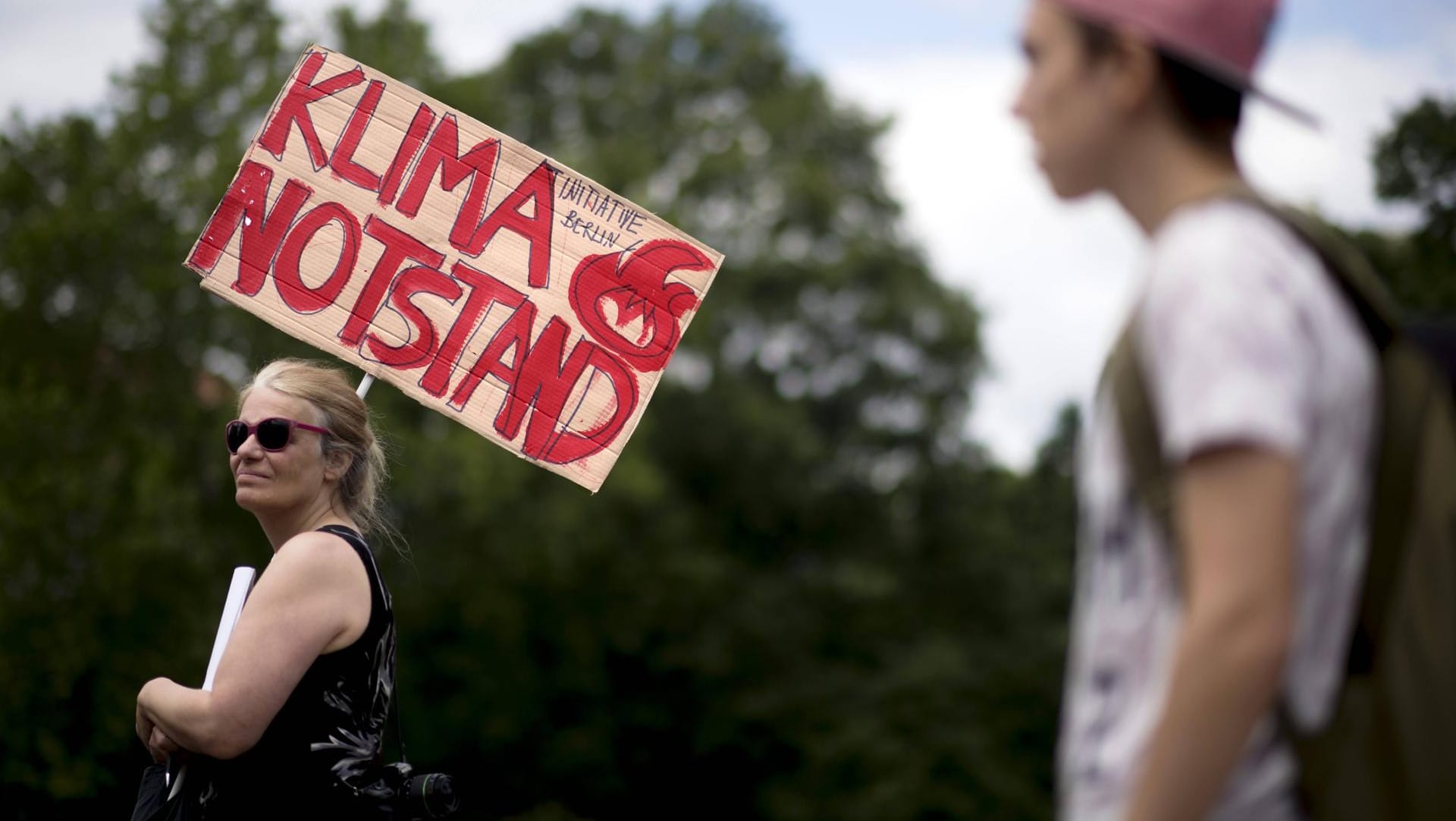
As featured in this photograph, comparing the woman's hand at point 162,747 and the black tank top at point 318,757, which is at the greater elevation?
the black tank top at point 318,757

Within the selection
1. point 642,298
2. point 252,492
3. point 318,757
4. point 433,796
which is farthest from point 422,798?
point 642,298

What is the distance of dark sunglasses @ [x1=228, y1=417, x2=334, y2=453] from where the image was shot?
319cm

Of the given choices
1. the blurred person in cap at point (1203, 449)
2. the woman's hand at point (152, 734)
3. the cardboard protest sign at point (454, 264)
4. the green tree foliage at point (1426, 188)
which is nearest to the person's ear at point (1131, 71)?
the blurred person in cap at point (1203, 449)

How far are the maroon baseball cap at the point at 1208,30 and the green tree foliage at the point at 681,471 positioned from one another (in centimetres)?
2016

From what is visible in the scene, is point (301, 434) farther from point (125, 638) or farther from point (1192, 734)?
point (125, 638)

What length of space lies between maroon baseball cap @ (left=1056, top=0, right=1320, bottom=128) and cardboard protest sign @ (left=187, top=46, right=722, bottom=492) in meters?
2.20

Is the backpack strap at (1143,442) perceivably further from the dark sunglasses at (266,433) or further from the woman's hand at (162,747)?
the dark sunglasses at (266,433)

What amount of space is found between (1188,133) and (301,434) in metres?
2.12

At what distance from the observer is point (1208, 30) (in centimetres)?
145

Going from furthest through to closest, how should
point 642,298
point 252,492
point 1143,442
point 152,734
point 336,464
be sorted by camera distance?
point 642,298 → point 336,464 → point 252,492 → point 152,734 → point 1143,442

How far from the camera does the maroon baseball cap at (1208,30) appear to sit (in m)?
1.45

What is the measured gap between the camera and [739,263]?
28.5m

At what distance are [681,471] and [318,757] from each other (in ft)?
86.7

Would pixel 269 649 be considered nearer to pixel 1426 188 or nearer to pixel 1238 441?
pixel 1238 441
